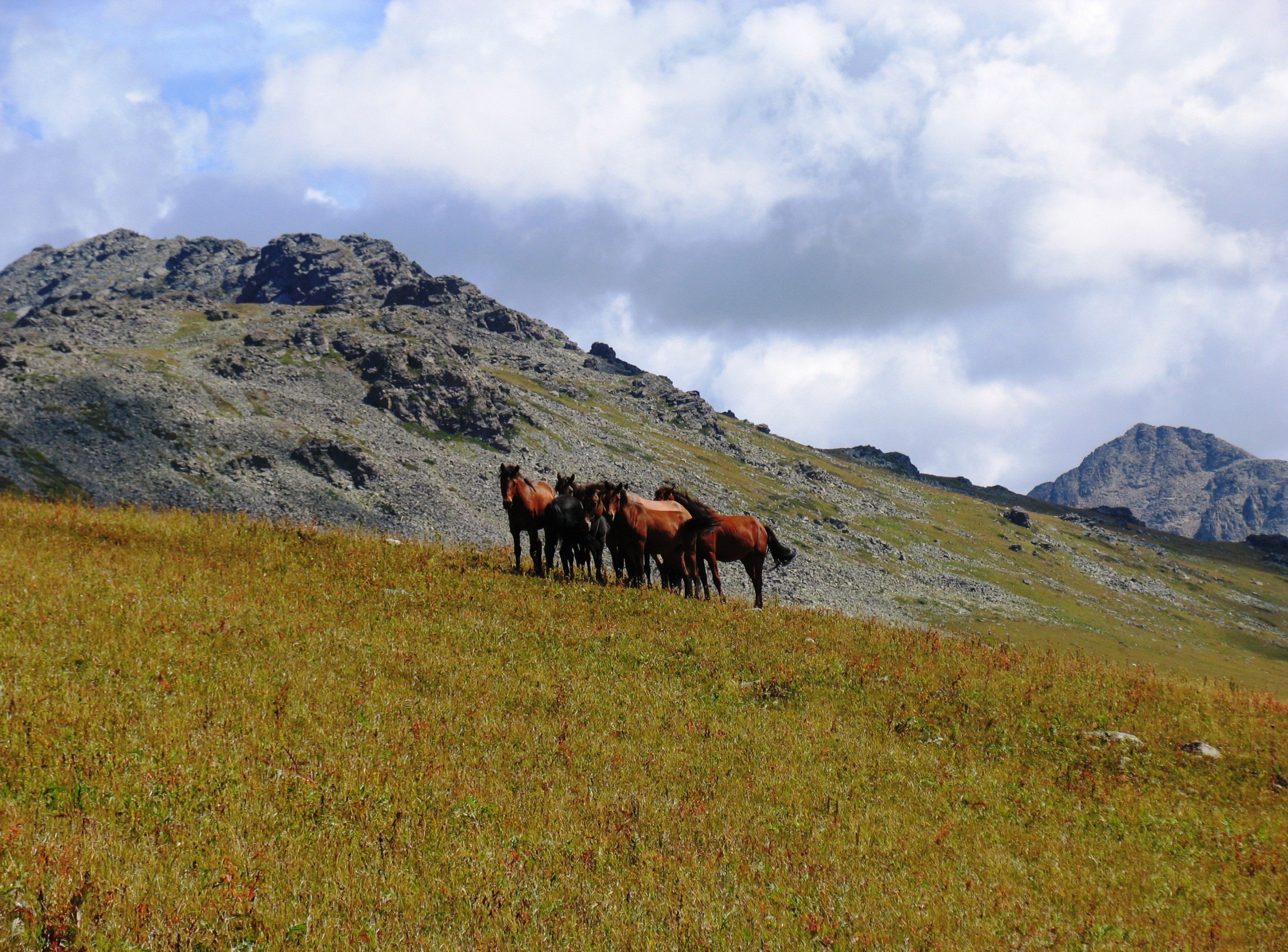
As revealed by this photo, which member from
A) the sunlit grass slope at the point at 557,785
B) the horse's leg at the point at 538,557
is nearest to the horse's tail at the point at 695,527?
the horse's leg at the point at 538,557

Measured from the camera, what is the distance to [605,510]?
82.8ft

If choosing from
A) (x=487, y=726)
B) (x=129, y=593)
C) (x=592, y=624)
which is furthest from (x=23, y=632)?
(x=592, y=624)

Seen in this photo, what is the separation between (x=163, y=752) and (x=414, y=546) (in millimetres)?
15718

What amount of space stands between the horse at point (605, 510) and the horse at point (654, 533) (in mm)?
89

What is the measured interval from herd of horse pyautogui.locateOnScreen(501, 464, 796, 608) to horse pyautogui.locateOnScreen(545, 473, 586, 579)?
3 cm

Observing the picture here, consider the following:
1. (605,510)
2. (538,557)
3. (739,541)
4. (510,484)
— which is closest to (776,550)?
(739,541)

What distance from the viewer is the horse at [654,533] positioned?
2517cm

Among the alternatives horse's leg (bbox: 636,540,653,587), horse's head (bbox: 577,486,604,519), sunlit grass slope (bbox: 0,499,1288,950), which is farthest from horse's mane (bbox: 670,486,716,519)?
sunlit grass slope (bbox: 0,499,1288,950)

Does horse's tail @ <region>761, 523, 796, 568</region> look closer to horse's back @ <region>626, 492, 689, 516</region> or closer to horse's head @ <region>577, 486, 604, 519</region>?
horse's back @ <region>626, 492, 689, 516</region>

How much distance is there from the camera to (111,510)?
2353 cm

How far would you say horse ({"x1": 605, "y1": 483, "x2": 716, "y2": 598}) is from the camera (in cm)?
2517

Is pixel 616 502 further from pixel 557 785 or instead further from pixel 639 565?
pixel 557 785

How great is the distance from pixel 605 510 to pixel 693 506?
434 centimetres

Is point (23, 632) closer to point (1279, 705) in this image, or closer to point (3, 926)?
point (3, 926)
